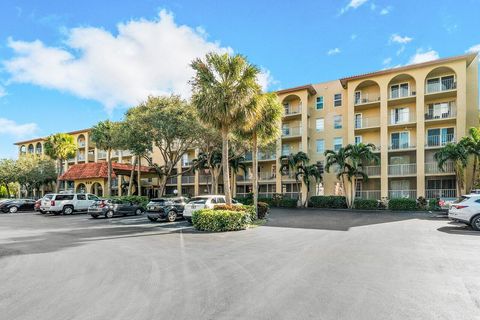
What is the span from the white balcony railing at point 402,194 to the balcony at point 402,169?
173 cm

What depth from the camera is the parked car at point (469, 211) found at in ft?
47.3

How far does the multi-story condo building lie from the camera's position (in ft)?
94.2

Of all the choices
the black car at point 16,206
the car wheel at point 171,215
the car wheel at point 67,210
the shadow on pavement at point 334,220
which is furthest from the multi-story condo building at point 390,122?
the black car at point 16,206

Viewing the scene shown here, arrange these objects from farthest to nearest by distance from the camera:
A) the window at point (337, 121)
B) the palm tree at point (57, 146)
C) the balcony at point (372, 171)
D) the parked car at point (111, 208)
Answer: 1. the palm tree at point (57, 146)
2. the window at point (337, 121)
3. the balcony at point (372, 171)
4. the parked car at point (111, 208)

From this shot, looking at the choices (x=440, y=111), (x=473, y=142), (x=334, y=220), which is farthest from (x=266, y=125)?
(x=440, y=111)

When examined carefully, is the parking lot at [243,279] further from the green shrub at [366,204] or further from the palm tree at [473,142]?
the green shrub at [366,204]

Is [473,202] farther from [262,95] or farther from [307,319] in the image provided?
[307,319]

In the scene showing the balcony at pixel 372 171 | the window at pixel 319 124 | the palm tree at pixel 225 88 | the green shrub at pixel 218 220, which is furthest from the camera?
the window at pixel 319 124

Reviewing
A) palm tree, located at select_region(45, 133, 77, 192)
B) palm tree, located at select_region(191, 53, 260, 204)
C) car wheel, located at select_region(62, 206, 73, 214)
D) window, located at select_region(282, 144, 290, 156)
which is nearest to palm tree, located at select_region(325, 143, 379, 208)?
window, located at select_region(282, 144, 290, 156)

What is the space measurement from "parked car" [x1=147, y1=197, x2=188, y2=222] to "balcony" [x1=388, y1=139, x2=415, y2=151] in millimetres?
22723

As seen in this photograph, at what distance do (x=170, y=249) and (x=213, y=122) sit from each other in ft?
29.0

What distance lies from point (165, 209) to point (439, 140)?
2628 centimetres

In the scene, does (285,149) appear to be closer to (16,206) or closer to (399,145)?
(399,145)

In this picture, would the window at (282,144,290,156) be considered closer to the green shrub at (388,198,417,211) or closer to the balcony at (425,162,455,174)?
the green shrub at (388,198,417,211)
